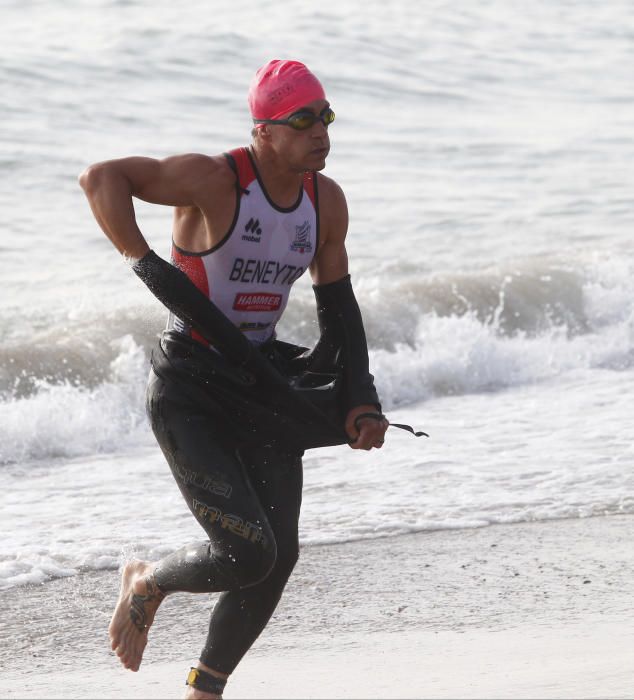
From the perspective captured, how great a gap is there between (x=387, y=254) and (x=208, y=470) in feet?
32.2

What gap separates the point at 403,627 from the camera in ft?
15.4

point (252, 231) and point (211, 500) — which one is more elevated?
point (252, 231)

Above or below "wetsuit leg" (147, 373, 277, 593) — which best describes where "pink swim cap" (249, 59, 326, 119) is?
above

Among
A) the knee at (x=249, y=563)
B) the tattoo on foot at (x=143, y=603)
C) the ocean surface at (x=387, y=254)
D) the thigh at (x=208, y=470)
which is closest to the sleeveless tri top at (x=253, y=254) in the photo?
the thigh at (x=208, y=470)

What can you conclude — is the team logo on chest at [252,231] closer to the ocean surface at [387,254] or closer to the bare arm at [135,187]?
the bare arm at [135,187]

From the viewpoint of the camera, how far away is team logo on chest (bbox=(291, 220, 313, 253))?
3.78 m

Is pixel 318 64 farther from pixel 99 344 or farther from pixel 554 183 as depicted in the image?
pixel 99 344

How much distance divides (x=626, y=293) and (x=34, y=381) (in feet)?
18.1

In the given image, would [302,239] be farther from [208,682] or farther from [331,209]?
[208,682]

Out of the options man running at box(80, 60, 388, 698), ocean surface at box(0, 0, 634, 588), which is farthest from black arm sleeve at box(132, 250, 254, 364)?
ocean surface at box(0, 0, 634, 588)

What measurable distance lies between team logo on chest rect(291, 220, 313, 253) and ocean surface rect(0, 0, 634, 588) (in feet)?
7.55

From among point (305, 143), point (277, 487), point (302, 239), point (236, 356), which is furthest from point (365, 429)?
point (305, 143)

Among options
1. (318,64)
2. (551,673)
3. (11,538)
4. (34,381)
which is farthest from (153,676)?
(318,64)

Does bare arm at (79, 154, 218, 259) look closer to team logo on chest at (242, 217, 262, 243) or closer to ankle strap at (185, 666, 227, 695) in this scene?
team logo on chest at (242, 217, 262, 243)
